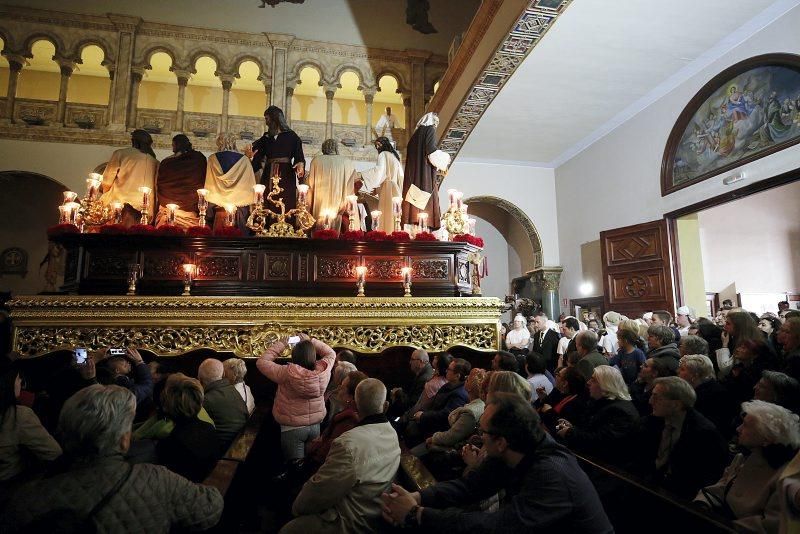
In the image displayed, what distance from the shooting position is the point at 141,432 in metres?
2.78

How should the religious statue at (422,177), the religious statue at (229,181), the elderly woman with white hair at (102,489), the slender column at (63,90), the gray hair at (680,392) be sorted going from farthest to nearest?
the slender column at (63,90) → the religious statue at (422,177) → the religious statue at (229,181) → the gray hair at (680,392) → the elderly woman with white hair at (102,489)

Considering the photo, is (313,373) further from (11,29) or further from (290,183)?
(11,29)

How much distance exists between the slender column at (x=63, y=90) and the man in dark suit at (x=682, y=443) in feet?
46.2

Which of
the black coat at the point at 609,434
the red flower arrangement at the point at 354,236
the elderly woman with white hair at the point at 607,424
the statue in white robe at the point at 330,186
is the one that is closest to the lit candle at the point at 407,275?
the red flower arrangement at the point at 354,236

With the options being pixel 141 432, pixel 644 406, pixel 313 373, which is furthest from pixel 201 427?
pixel 644 406

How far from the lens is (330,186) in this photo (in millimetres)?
7070

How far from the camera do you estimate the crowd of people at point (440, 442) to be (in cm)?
175

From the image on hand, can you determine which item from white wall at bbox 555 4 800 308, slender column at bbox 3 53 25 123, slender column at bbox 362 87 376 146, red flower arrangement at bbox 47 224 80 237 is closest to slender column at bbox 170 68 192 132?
slender column at bbox 3 53 25 123

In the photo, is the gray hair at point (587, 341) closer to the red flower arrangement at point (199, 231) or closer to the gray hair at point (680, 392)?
the gray hair at point (680, 392)

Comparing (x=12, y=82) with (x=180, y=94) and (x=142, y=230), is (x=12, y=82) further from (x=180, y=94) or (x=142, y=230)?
(x=142, y=230)

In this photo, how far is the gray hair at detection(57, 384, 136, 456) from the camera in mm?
1705

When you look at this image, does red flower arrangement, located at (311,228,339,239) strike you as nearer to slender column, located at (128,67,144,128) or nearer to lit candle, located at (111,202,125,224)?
lit candle, located at (111,202,125,224)

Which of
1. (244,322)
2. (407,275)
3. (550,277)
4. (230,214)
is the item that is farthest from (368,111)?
(244,322)

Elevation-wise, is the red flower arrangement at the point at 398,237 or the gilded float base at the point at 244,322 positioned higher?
the red flower arrangement at the point at 398,237
